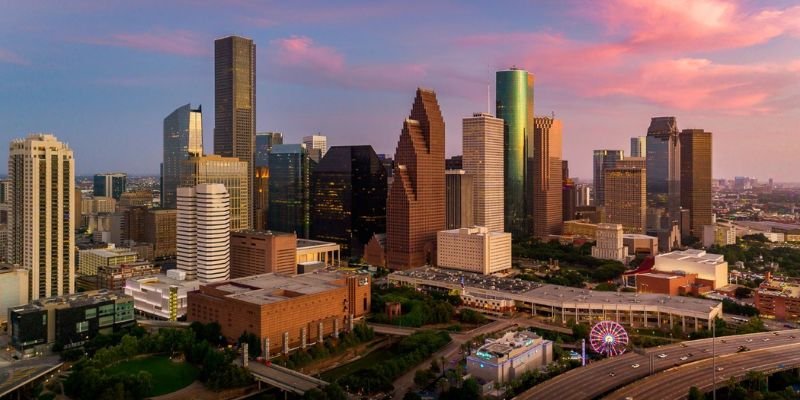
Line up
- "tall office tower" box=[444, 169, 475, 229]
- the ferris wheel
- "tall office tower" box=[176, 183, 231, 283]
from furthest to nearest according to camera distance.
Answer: "tall office tower" box=[444, 169, 475, 229]
"tall office tower" box=[176, 183, 231, 283]
the ferris wheel

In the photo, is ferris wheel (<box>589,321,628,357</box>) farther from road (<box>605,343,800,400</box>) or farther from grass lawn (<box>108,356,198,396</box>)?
grass lawn (<box>108,356,198,396</box>)

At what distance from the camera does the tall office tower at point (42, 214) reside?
168ft

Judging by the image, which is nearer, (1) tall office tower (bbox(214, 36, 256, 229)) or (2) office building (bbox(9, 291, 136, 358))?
(2) office building (bbox(9, 291, 136, 358))

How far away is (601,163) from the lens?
15138cm

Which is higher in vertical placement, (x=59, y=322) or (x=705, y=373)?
(x=59, y=322)

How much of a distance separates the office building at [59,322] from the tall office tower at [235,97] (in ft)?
218

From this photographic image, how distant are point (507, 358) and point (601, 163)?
407ft

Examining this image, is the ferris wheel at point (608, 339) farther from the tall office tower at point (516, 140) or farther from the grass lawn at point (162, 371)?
the tall office tower at point (516, 140)

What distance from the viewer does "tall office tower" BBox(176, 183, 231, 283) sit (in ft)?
187

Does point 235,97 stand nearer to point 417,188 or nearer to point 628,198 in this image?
point 417,188

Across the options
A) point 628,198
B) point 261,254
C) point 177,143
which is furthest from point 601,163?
point 261,254

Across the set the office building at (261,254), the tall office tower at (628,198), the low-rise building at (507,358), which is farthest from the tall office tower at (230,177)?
the tall office tower at (628,198)

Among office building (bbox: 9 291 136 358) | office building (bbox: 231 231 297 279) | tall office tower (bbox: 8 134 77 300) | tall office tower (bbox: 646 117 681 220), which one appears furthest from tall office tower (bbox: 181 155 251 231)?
tall office tower (bbox: 646 117 681 220)

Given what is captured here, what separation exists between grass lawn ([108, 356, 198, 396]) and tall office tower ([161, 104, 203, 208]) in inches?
2457
